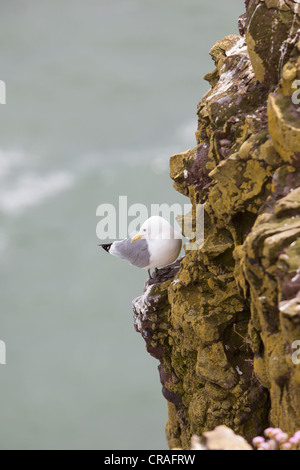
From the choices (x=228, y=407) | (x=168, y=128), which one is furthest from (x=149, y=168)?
(x=228, y=407)

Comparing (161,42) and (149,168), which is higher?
(161,42)

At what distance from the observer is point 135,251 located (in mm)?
4992

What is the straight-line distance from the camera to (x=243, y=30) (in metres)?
5.05

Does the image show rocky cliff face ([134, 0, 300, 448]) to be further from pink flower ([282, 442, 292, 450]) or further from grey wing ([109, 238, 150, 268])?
pink flower ([282, 442, 292, 450])

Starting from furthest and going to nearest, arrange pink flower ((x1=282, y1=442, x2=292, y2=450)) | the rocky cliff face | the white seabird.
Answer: the white seabird
the rocky cliff face
pink flower ((x1=282, y1=442, x2=292, y2=450))

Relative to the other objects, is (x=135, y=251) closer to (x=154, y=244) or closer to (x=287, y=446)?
(x=154, y=244)

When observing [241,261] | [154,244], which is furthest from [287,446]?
[154,244]

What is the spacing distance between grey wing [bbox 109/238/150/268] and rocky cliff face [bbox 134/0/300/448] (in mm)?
237

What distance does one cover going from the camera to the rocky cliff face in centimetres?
341

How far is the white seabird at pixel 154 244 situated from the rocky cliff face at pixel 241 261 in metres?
0.22

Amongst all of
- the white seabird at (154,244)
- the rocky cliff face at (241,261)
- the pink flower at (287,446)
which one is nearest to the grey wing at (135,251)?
the white seabird at (154,244)

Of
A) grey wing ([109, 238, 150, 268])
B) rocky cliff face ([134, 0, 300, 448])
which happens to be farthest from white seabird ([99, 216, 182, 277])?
rocky cliff face ([134, 0, 300, 448])
